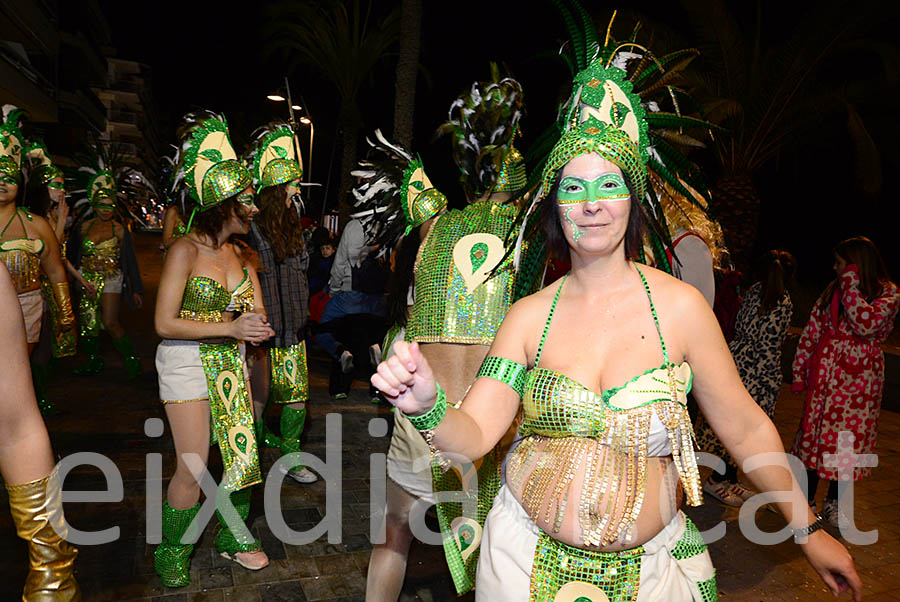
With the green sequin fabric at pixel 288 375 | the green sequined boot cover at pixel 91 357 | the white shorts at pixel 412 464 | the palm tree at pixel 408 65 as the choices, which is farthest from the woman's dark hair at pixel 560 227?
the palm tree at pixel 408 65

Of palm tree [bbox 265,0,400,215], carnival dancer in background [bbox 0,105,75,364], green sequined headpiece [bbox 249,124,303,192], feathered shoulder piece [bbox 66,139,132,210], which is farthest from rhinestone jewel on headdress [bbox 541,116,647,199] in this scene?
palm tree [bbox 265,0,400,215]

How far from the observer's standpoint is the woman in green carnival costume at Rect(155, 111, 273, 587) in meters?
3.62

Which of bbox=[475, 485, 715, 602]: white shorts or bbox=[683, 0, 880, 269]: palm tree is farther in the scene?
bbox=[683, 0, 880, 269]: palm tree

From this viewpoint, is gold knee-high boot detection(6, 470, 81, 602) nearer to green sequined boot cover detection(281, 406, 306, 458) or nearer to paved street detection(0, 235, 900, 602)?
paved street detection(0, 235, 900, 602)

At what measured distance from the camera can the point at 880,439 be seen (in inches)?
303

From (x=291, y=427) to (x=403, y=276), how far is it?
220cm

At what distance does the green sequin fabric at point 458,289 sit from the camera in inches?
131

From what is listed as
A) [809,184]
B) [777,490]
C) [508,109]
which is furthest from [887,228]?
[777,490]

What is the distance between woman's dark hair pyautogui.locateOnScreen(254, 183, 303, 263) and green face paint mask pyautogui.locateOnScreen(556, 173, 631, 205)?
3547 mm

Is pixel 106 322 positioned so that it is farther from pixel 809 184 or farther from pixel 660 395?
pixel 809 184

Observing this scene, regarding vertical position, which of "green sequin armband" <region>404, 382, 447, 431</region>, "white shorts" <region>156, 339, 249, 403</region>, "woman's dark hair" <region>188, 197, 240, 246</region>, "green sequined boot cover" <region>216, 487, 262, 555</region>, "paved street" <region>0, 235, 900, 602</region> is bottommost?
"paved street" <region>0, 235, 900, 602</region>

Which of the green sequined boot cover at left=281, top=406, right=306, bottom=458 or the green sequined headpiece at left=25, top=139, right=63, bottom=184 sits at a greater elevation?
the green sequined headpiece at left=25, top=139, right=63, bottom=184

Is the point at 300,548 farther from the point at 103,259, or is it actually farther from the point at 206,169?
the point at 103,259

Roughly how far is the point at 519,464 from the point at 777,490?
0.79 metres
